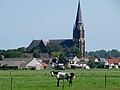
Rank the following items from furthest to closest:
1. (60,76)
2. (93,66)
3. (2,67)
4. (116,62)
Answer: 1. (116,62)
2. (93,66)
3. (2,67)
4. (60,76)

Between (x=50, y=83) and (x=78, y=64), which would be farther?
(x=78, y=64)

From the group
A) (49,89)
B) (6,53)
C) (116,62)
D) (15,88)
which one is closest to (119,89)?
(49,89)

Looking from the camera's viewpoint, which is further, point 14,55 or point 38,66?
point 14,55

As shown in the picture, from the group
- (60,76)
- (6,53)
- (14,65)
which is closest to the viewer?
(60,76)

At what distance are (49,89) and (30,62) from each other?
100254 mm

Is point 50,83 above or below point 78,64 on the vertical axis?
below

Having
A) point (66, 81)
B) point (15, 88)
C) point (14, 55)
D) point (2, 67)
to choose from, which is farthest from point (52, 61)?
point (15, 88)

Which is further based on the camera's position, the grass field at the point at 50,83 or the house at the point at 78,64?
the house at the point at 78,64

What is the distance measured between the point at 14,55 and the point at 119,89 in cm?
13153

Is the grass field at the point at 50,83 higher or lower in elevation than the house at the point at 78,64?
lower

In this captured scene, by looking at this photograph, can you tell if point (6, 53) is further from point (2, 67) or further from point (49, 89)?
point (49, 89)

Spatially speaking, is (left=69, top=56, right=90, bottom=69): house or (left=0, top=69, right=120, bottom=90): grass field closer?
(left=0, top=69, right=120, bottom=90): grass field

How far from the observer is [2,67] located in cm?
11544

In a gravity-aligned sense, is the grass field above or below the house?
below
